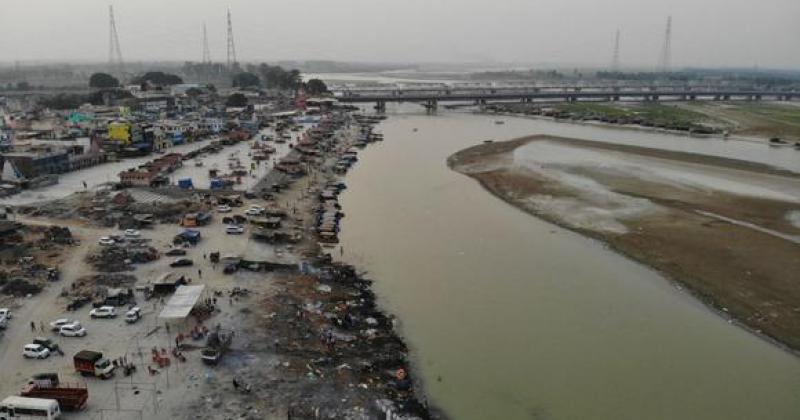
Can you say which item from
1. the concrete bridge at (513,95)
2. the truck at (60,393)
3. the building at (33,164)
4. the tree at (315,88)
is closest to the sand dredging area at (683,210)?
the truck at (60,393)

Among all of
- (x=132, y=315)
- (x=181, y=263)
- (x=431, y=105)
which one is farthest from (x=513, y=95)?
(x=132, y=315)

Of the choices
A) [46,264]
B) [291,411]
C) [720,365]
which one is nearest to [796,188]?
[720,365]

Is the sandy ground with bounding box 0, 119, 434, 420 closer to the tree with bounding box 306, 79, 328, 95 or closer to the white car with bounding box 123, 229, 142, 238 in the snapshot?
the white car with bounding box 123, 229, 142, 238

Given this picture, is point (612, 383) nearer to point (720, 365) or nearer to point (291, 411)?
point (720, 365)

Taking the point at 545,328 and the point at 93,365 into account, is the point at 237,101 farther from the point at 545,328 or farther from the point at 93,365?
the point at 93,365

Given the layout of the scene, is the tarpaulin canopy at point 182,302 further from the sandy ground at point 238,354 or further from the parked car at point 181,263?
the parked car at point 181,263

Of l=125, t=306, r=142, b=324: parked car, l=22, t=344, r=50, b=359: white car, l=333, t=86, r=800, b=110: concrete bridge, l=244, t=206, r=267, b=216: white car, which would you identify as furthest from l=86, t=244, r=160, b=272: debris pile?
l=333, t=86, r=800, b=110: concrete bridge
